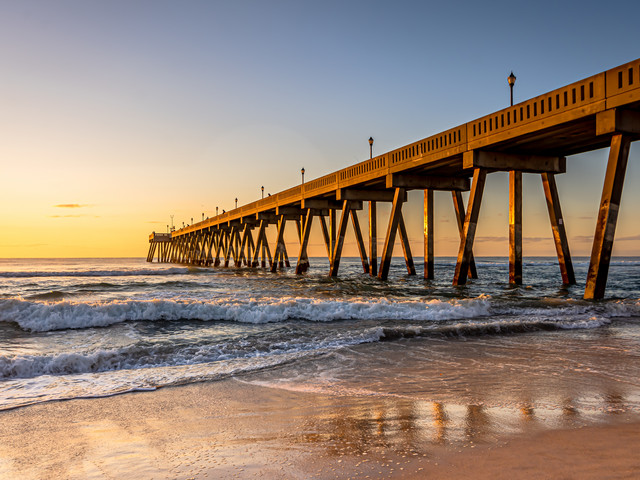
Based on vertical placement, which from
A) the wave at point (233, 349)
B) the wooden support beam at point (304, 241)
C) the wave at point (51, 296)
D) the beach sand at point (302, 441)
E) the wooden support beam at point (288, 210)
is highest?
the wooden support beam at point (288, 210)

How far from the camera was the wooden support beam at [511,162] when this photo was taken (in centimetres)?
1831

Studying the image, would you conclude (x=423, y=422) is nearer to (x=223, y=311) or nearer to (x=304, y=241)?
Result: (x=223, y=311)

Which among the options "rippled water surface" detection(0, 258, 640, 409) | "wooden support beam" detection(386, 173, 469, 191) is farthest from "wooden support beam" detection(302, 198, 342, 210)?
"rippled water surface" detection(0, 258, 640, 409)

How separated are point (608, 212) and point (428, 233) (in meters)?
13.8

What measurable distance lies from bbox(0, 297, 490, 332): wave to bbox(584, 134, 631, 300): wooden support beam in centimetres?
415

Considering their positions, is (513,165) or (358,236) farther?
(358,236)

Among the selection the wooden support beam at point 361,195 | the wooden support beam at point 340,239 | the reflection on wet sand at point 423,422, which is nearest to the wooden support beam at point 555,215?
the wooden support beam at point 361,195

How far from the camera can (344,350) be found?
23.5ft

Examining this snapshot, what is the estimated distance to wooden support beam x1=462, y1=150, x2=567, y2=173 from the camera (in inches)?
721

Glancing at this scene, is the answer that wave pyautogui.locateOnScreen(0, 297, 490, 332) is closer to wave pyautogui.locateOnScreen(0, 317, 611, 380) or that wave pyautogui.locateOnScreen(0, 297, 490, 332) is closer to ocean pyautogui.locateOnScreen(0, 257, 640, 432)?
ocean pyautogui.locateOnScreen(0, 257, 640, 432)

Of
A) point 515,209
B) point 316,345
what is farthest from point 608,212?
point 316,345

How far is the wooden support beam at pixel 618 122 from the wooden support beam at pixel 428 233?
13.1m

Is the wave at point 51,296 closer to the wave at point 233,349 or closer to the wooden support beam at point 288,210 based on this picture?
the wave at point 233,349

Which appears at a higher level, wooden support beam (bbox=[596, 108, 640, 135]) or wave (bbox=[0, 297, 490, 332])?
wooden support beam (bbox=[596, 108, 640, 135])
